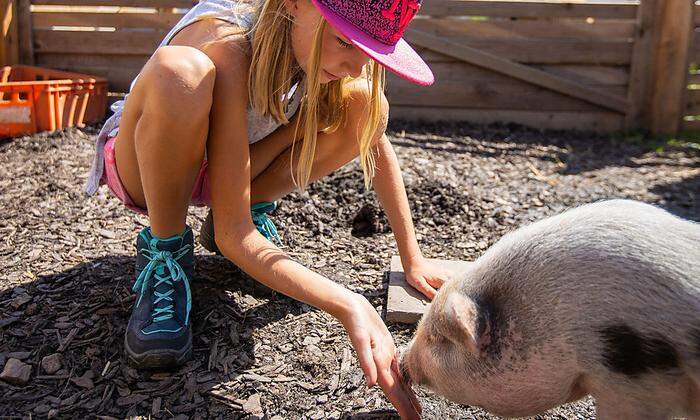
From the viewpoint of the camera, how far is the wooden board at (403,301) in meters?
2.82

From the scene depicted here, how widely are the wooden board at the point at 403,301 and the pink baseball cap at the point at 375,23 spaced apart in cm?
89

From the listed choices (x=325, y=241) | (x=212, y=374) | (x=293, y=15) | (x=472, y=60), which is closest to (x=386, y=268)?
(x=325, y=241)

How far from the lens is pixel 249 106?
2.74 metres

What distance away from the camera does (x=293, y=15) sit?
240cm

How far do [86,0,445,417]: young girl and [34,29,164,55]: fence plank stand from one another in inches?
144

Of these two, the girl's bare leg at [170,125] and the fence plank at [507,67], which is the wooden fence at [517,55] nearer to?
the fence plank at [507,67]

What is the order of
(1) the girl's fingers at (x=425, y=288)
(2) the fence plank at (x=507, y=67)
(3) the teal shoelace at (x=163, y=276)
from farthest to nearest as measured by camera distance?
(2) the fence plank at (x=507, y=67) < (1) the girl's fingers at (x=425, y=288) < (3) the teal shoelace at (x=163, y=276)

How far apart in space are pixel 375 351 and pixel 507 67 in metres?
4.70

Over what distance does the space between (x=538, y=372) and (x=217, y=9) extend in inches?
67.7

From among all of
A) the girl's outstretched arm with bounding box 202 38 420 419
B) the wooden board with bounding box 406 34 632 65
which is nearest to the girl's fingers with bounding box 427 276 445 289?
the girl's outstretched arm with bounding box 202 38 420 419

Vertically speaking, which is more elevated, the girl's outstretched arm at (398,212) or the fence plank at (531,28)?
the fence plank at (531,28)

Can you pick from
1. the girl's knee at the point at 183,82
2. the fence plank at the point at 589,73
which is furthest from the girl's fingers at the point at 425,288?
the fence plank at the point at 589,73

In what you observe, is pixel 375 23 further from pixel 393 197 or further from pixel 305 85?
pixel 393 197

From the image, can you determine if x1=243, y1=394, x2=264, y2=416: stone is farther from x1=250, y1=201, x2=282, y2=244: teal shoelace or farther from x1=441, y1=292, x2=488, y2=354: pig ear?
x1=250, y1=201, x2=282, y2=244: teal shoelace
